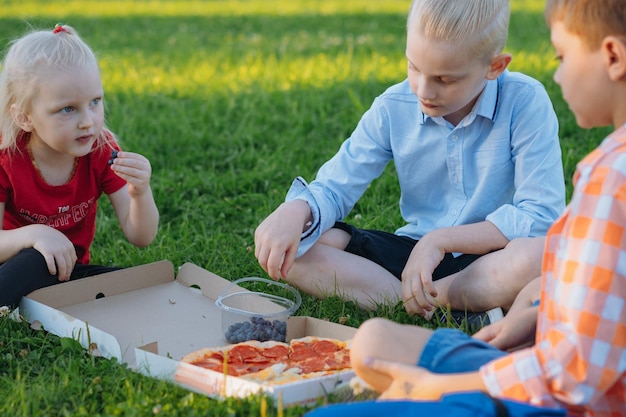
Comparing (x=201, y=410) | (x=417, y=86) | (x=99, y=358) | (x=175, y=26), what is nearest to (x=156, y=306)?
(x=99, y=358)

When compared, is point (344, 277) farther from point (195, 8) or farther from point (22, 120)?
point (195, 8)

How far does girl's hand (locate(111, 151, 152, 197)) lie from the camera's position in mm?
3012

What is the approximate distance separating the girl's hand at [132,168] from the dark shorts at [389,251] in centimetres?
69

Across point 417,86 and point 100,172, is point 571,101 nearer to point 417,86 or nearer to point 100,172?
point 417,86

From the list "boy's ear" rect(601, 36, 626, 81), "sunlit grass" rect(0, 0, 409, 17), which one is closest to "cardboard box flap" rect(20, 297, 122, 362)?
"boy's ear" rect(601, 36, 626, 81)

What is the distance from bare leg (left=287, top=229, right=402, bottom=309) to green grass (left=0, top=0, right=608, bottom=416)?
1.7 inches

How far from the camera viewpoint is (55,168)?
10.5ft

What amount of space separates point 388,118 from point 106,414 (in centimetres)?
146

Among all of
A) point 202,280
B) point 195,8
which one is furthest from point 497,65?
point 195,8

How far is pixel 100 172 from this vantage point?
129 inches

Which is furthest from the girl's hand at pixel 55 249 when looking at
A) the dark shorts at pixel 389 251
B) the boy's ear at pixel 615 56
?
the boy's ear at pixel 615 56

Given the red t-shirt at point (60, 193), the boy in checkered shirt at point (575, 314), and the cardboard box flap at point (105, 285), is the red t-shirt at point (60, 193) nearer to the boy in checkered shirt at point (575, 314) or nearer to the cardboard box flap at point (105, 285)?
the cardboard box flap at point (105, 285)

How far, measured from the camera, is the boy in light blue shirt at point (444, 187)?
269 centimetres

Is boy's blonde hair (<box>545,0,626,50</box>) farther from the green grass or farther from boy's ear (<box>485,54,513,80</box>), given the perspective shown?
the green grass
